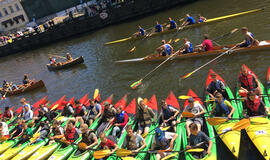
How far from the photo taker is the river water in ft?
41.4

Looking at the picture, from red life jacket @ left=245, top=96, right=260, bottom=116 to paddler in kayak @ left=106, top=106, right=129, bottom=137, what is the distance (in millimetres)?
5293

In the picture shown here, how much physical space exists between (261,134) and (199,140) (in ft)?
6.50

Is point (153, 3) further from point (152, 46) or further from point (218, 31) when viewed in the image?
point (218, 31)

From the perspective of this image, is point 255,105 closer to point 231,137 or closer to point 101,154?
point 231,137

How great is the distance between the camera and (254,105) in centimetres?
731

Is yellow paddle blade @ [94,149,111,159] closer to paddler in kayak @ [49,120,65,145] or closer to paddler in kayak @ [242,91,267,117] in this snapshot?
paddler in kayak @ [49,120,65,145]

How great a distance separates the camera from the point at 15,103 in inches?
771

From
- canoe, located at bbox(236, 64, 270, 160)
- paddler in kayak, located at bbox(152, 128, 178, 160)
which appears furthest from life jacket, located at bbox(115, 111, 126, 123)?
canoe, located at bbox(236, 64, 270, 160)

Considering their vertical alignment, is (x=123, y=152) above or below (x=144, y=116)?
below

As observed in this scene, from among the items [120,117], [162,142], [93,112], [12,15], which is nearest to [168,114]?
[162,142]

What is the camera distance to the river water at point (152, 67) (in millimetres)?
12609

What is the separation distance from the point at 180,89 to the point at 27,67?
25.5 m

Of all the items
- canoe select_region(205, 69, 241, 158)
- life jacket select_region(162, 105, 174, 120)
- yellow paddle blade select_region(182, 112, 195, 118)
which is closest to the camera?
canoe select_region(205, 69, 241, 158)

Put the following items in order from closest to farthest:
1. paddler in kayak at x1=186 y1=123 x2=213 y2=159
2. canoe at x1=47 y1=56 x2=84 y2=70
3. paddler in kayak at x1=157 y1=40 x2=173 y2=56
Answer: paddler in kayak at x1=186 y1=123 x2=213 y2=159, paddler in kayak at x1=157 y1=40 x2=173 y2=56, canoe at x1=47 y1=56 x2=84 y2=70
